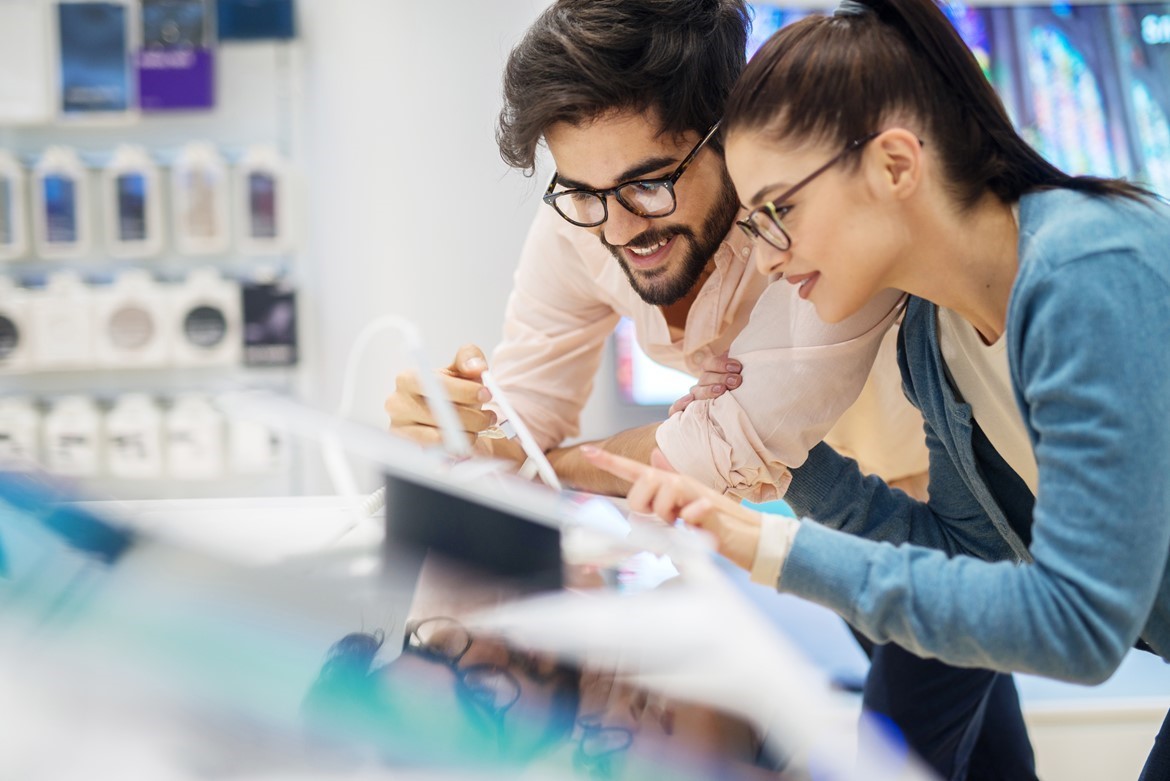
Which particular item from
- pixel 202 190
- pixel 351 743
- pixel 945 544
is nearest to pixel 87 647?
pixel 351 743

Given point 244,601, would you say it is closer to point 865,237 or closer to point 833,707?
point 833,707

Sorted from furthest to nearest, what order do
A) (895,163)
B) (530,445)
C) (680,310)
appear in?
(680,310), (530,445), (895,163)

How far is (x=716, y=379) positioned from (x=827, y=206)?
46 centimetres

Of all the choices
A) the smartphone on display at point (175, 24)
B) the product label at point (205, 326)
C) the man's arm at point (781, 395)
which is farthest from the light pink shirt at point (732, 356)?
the smartphone on display at point (175, 24)

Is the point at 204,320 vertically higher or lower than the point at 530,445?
lower

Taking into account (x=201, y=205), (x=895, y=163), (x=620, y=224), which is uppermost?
(x=895, y=163)

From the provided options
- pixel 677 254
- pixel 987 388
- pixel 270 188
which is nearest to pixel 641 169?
pixel 677 254

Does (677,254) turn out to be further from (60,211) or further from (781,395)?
(60,211)

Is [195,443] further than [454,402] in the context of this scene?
Yes

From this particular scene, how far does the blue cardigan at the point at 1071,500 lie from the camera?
820 millimetres

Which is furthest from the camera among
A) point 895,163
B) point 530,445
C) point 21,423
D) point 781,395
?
point 21,423

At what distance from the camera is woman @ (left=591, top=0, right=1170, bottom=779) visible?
32.5 inches

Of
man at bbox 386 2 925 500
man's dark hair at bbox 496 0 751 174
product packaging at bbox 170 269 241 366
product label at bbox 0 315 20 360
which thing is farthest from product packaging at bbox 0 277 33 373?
man's dark hair at bbox 496 0 751 174

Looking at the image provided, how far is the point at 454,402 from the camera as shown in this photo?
1.35 meters
